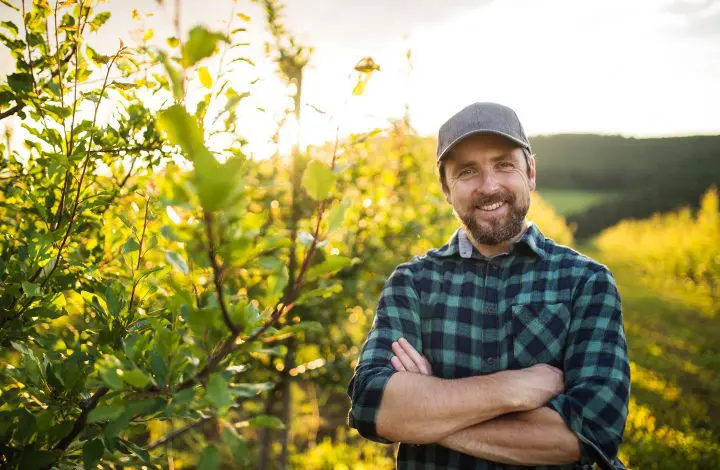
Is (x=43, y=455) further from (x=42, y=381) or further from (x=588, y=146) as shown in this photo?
(x=588, y=146)

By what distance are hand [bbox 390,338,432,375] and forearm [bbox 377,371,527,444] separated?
0.49 ft

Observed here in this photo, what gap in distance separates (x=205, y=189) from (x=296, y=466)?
5.03 m

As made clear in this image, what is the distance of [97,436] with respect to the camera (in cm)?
106

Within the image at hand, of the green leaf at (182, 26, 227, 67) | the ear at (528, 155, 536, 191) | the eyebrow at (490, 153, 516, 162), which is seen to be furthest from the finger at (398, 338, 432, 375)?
the green leaf at (182, 26, 227, 67)

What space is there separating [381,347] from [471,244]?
2.10 ft

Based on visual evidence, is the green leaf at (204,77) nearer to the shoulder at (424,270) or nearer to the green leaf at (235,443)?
the green leaf at (235,443)

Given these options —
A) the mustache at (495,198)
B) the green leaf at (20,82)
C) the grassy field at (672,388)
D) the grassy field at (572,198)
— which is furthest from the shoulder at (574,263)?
the grassy field at (572,198)

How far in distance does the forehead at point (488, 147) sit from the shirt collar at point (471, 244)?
13.6 inches

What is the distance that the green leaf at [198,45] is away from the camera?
2.12 feet

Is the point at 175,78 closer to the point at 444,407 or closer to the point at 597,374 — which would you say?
the point at 444,407

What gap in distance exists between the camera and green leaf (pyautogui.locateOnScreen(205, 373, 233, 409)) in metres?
0.69

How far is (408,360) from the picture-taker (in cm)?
184

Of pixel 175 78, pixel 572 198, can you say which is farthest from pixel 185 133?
pixel 572 198

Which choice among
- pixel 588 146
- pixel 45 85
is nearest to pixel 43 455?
pixel 45 85
